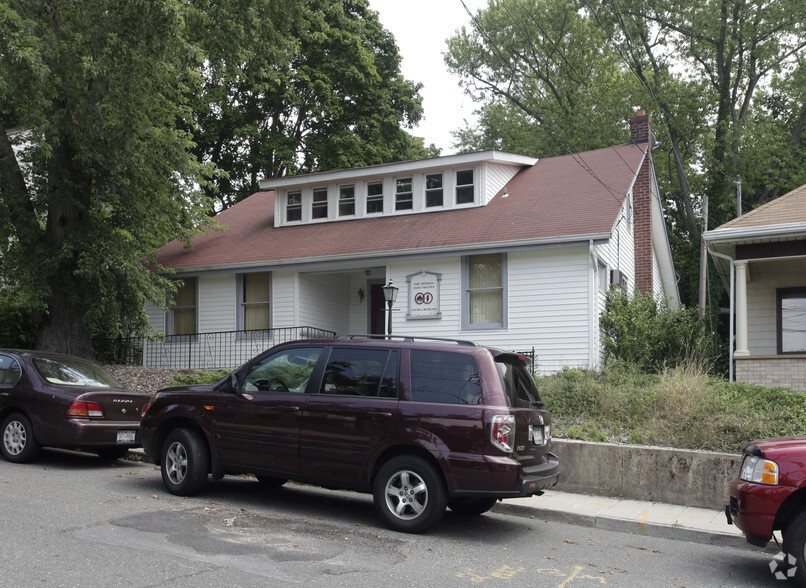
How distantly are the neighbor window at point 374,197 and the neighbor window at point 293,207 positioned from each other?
2.25 metres

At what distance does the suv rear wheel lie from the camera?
335 inches

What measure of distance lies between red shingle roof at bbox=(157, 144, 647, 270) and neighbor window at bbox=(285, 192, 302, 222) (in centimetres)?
46

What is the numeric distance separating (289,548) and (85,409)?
5.03 meters

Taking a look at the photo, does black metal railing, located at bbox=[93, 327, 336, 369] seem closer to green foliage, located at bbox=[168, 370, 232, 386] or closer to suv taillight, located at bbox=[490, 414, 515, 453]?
green foliage, located at bbox=[168, 370, 232, 386]

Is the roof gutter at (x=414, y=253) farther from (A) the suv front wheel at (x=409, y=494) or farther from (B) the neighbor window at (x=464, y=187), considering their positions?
(A) the suv front wheel at (x=409, y=494)

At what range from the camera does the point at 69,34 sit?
49.1ft

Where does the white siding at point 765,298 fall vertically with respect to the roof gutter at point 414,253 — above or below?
below

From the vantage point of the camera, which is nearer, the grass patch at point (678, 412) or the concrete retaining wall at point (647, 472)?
the concrete retaining wall at point (647, 472)

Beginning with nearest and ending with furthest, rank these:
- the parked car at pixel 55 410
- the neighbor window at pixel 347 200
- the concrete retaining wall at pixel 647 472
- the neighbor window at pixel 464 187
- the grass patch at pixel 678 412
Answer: the concrete retaining wall at pixel 647 472 → the grass patch at pixel 678 412 → the parked car at pixel 55 410 → the neighbor window at pixel 464 187 → the neighbor window at pixel 347 200

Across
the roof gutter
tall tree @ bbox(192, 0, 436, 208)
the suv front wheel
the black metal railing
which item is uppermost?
tall tree @ bbox(192, 0, 436, 208)

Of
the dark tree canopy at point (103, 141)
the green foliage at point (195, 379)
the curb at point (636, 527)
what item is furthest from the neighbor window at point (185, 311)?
the curb at point (636, 527)

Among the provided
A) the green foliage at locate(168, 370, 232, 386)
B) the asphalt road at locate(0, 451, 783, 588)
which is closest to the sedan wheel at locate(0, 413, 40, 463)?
the asphalt road at locate(0, 451, 783, 588)

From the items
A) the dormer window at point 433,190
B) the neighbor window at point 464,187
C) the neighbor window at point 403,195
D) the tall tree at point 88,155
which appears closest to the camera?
the tall tree at point 88,155

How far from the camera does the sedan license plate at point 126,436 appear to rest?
10.6 meters
